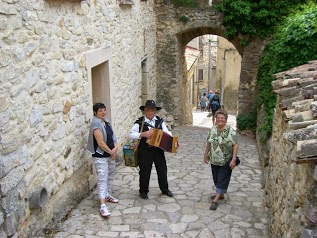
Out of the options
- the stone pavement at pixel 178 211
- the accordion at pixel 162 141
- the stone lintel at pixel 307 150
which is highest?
the stone lintel at pixel 307 150

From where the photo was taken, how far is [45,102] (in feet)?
14.8

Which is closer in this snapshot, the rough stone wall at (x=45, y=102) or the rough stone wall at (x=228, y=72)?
the rough stone wall at (x=45, y=102)

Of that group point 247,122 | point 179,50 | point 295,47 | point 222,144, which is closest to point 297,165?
point 222,144

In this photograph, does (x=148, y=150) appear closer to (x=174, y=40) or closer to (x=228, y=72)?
(x=174, y=40)

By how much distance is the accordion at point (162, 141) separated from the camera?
548 centimetres

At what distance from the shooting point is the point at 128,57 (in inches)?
328


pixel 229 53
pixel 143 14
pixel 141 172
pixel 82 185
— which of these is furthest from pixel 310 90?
pixel 229 53

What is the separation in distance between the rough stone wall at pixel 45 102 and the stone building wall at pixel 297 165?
2.51m

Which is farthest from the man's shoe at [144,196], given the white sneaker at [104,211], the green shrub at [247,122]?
the green shrub at [247,122]

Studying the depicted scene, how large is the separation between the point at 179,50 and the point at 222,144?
22.4 ft

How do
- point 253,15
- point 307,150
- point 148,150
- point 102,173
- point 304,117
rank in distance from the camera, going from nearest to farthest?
point 307,150, point 304,117, point 102,173, point 148,150, point 253,15

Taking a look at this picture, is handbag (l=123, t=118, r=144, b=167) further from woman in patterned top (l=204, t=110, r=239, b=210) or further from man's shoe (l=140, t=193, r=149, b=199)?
woman in patterned top (l=204, t=110, r=239, b=210)

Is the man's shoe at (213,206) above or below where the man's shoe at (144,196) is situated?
below

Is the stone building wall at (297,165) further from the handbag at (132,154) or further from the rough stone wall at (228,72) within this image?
the rough stone wall at (228,72)
